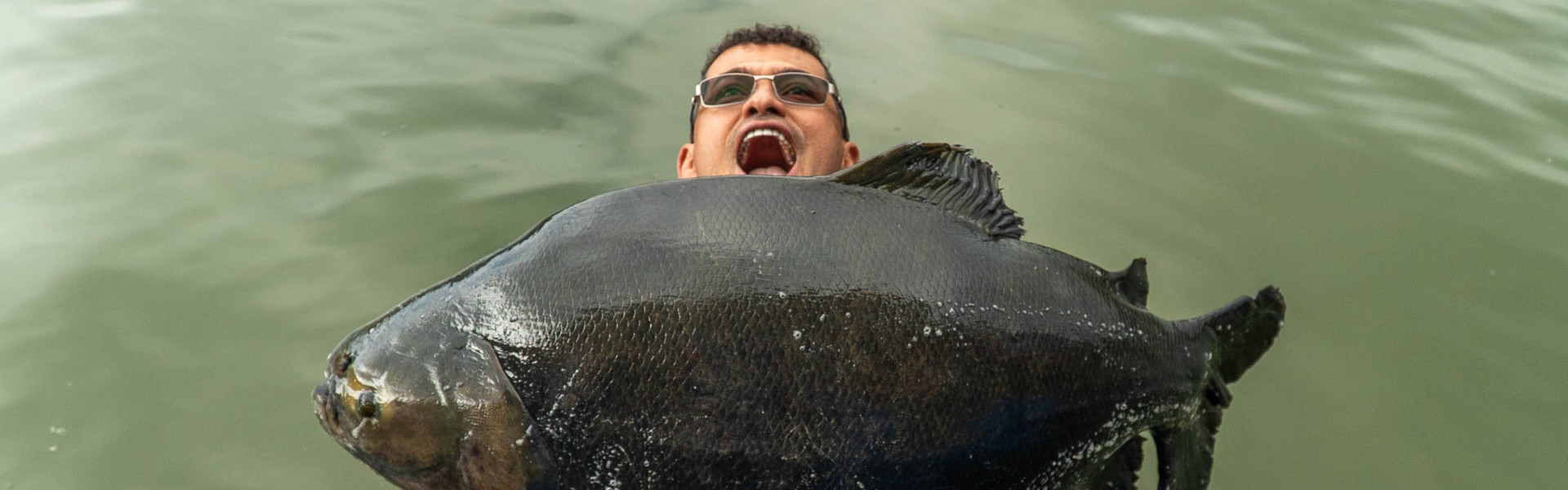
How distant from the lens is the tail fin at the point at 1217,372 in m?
2.51

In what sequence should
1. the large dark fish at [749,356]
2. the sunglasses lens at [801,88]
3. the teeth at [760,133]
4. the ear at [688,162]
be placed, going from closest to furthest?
the large dark fish at [749,356]
the teeth at [760,133]
the sunglasses lens at [801,88]
the ear at [688,162]

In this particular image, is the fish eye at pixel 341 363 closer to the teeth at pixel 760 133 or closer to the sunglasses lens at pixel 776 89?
the teeth at pixel 760 133

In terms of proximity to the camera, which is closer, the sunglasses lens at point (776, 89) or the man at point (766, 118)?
the man at point (766, 118)

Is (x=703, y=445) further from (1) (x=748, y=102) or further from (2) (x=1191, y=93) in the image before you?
(2) (x=1191, y=93)

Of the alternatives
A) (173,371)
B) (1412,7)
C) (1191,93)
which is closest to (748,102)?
(173,371)

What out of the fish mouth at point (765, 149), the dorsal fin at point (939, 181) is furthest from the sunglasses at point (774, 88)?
the dorsal fin at point (939, 181)

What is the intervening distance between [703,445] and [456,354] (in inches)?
21.7

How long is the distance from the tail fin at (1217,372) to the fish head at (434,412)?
59.7 inches

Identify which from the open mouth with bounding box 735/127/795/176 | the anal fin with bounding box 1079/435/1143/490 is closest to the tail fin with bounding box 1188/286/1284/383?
the anal fin with bounding box 1079/435/1143/490

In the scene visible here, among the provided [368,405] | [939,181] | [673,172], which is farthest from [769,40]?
[368,405]

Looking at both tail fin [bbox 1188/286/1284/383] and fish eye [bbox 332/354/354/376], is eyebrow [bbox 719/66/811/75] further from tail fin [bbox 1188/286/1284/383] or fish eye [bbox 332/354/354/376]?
fish eye [bbox 332/354/354/376]

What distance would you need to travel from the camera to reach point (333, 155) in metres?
5.41

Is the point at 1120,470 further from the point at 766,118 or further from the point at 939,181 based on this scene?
the point at 766,118

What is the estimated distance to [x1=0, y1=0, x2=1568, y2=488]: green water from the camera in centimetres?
408
